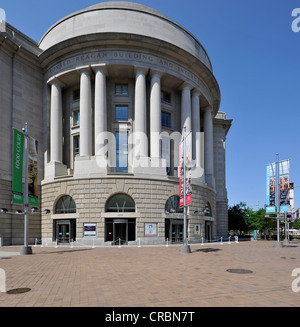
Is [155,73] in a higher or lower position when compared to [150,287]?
higher

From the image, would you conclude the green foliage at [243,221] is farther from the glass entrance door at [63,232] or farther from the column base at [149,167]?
the glass entrance door at [63,232]

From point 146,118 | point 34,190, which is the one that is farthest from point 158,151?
point 34,190

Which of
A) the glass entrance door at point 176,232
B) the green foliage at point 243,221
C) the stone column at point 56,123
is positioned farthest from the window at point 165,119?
the green foliage at point 243,221

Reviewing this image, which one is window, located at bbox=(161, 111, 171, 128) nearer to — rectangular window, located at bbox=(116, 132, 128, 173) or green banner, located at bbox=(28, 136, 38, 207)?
rectangular window, located at bbox=(116, 132, 128, 173)

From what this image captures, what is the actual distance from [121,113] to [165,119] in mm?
5949

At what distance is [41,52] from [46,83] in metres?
4.32

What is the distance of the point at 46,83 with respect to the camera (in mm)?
37406

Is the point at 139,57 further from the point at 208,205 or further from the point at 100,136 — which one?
the point at 208,205

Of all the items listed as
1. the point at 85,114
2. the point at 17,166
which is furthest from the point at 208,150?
the point at 17,166

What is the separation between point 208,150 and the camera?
143 ft

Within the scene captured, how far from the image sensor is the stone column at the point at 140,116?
3294cm

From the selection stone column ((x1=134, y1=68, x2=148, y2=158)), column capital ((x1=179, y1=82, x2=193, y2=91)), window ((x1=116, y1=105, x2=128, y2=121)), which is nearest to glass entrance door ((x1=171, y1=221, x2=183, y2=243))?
stone column ((x1=134, y1=68, x2=148, y2=158))

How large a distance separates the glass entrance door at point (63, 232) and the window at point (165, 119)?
16.8 metres

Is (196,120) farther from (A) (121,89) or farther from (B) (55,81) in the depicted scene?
(B) (55,81)
